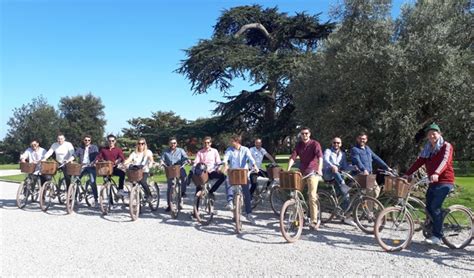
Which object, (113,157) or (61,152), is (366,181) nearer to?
(113,157)

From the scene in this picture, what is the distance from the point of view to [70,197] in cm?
913

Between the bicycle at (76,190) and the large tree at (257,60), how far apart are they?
16.0 metres

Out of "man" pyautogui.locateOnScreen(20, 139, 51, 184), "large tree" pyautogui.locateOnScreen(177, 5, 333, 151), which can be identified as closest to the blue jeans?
"man" pyautogui.locateOnScreen(20, 139, 51, 184)

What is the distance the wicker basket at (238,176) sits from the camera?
7.32m

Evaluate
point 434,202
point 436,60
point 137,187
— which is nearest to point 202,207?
point 137,187

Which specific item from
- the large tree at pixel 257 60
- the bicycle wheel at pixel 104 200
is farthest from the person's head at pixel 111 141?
the large tree at pixel 257 60

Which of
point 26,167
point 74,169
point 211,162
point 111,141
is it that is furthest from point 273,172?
point 26,167

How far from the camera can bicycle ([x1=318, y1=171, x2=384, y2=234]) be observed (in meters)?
7.16

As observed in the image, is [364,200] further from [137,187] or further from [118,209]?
[118,209]

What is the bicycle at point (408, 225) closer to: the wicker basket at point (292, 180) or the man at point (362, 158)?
the wicker basket at point (292, 180)

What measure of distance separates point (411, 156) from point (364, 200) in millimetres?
5372

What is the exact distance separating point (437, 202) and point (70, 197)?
7489 millimetres

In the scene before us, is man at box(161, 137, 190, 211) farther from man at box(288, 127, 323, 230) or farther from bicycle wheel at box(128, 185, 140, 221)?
man at box(288, 127, 323, 230)

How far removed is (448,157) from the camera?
581 centimetres
